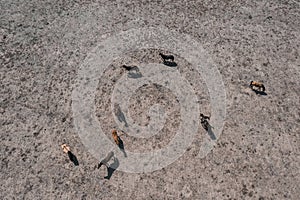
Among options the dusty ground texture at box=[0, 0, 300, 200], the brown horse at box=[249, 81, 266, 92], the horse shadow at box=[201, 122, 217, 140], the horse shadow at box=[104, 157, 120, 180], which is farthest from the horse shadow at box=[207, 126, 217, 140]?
the horse shadow at box=[104, 157, 120, 180]

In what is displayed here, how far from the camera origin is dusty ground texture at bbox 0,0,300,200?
6820 millimetres

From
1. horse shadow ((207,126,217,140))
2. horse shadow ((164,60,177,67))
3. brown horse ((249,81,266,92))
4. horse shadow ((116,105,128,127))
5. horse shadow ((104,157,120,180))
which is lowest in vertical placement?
horse shadow ((104,157,120,180))

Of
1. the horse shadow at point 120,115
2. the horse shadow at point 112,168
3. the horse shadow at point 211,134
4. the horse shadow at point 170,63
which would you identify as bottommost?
the horse shadow at point 112,168

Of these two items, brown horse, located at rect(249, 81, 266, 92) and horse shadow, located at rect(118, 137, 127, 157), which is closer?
horse shadow, located at rect(118, 137, 127, 157)

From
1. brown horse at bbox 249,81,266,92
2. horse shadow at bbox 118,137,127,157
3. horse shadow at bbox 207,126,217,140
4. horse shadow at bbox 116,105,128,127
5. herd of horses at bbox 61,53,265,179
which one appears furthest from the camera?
brown horse at bbox 249,81,266,92

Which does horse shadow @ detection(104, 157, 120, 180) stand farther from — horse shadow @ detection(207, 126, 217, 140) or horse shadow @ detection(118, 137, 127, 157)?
horse shadow @ detection(207, 126, 217, 140)

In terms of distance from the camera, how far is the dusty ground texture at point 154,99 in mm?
6820

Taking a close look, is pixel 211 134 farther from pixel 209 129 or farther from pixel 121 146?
pixel 121 146

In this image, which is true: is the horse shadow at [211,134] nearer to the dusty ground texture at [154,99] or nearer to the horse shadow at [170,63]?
the dusty ground texture at [154,99]

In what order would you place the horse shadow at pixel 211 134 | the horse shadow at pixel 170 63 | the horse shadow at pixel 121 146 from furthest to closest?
the horse shadow at pixel 170 63 < the horse shadow at pixel 211 134 < the horse shadow at pixel 121 146

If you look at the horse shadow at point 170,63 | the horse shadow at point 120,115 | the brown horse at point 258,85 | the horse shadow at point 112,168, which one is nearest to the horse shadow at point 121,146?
the horse shadow at point 112,168

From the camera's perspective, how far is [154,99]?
7.66 m

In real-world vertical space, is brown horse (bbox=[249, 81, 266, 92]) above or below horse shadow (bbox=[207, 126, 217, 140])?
above

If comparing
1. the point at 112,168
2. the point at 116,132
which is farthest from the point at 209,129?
the point at 112,168
